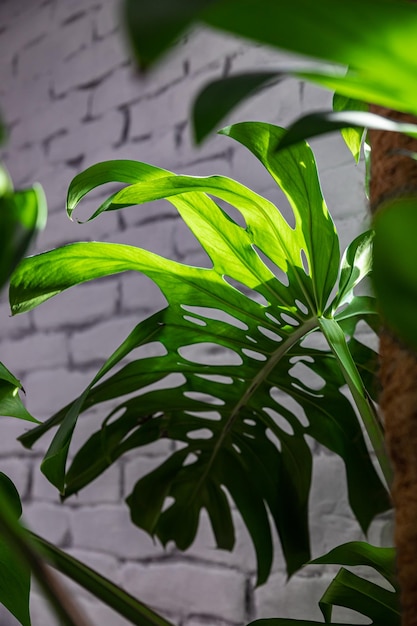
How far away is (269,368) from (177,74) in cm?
82

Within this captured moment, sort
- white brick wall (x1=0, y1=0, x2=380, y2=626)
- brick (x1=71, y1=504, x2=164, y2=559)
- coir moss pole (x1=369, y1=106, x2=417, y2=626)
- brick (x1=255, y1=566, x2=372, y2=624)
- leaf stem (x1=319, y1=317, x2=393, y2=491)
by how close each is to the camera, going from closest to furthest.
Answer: coir moss pole (x1=369, y1=106, x2=417, y2=626)
leaf stem (x1=319, y1=317, x2=393, y2=491)
brick (x1=255, y1=566, x2=372, y2=624)
white brick wall (x1=0, y1=0, x2=380, y2=626)
brick (x1=71, y1=504, x2=164, y2=559)

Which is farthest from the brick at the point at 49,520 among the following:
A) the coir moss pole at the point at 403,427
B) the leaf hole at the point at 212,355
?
the coir moss pole at the point at 403,427

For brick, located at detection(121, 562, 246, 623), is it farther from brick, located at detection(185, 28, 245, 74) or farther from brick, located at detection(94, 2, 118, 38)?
brick, located at detection(94, 2, 118, 38)

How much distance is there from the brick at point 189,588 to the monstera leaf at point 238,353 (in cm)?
24

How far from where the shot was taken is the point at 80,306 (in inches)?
56.7

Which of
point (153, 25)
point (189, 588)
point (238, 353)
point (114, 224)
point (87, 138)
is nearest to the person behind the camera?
point (153, 25)

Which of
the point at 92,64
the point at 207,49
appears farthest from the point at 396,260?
the point at 92,64

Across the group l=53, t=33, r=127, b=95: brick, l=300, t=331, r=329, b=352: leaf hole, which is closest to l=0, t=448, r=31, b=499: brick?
l=300, t=331, r=329, b=352: leaf hole

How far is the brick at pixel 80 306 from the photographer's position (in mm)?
1392

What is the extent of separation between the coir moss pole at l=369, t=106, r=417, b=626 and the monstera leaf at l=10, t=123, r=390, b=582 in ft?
0.20

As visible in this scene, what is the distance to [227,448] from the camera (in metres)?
0.88

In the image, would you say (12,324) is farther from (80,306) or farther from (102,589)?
(102,589)

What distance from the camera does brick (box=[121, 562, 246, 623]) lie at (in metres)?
1.12

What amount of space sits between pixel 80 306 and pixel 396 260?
4.09ft
